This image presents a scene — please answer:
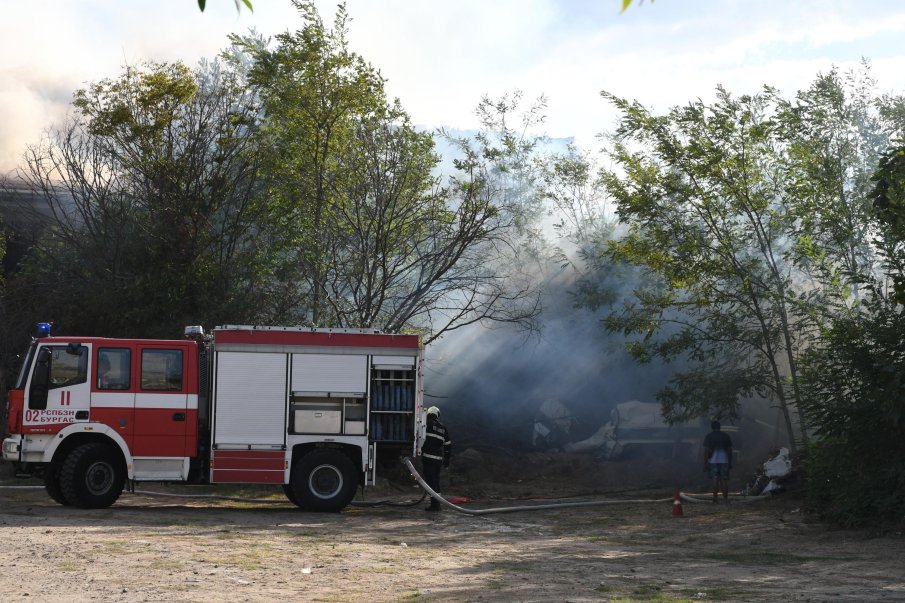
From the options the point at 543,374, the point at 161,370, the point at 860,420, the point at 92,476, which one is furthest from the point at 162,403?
the point at 543,374

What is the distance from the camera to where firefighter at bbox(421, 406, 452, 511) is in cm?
1730

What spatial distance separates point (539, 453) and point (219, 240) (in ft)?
36.8

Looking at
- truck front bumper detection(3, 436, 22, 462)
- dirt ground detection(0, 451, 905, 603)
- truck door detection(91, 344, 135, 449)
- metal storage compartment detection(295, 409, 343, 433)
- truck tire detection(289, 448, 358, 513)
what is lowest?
dirt ground detection(0, 451, 905, 603)

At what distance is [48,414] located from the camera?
1501 cm

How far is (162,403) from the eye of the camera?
1552cm

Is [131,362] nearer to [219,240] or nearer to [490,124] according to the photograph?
[219,240]

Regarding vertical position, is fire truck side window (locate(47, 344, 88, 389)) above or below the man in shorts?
above

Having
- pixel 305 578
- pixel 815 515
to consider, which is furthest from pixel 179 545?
pixel 815 515

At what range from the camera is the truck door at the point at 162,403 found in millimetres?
15391

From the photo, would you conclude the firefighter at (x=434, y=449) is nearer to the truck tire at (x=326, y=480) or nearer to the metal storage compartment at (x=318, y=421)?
the truck tire at (x=326, y=480)

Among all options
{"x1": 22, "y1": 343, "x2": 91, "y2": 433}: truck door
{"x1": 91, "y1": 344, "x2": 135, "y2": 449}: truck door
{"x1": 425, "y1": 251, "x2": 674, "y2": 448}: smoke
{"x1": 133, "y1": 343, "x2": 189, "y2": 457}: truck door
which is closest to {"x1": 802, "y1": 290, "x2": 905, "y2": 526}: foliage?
{"x1": 133, "y1": 343, "x2": 189, "y2": 457}: truck door

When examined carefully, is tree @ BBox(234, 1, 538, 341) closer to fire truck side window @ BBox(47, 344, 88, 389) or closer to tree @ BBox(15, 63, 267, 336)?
tree @ BBox(15, 63, 267, 336)

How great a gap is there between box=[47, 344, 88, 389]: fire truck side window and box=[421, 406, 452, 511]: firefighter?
17.9ft

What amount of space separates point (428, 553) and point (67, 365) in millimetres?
6571
